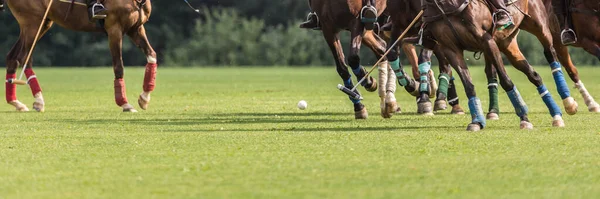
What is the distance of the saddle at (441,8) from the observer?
11734 mm

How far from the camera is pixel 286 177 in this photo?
8.28 metres

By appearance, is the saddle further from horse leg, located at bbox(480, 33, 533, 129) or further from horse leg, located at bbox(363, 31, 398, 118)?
horse leg, located at bbox(363, 31, 398, 118)

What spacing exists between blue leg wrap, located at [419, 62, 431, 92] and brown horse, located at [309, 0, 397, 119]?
0.32m

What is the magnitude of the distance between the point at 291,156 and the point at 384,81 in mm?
5203

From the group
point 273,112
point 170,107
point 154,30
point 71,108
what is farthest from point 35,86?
point 154,30

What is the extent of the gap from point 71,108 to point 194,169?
389 inches

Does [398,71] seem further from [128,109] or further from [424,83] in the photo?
[128,109]

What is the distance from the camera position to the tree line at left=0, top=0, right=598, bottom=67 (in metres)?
55.5

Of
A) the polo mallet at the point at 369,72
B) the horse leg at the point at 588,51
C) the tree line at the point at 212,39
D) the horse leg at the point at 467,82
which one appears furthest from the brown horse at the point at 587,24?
the tree line at the point at 212,39

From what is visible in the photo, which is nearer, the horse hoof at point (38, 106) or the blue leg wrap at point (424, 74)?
the blue leg wrap at point (424, 74)

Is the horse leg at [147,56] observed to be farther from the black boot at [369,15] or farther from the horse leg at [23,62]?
the black boot at [369,15]

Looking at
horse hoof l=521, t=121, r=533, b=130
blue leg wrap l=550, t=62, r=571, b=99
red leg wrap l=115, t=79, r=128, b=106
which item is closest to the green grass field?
horse hoof l=521, t=121, r=533, b=130

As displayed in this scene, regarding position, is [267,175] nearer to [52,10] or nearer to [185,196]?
[185,196]

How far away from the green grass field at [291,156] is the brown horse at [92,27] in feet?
2.88
